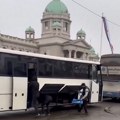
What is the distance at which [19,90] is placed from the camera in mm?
13484

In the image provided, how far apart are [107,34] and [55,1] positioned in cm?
7617

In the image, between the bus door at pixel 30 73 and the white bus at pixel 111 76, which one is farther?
the white bus at pixel 111 76

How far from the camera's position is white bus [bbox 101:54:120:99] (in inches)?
877

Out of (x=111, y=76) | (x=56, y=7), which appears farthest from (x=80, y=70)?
(x=56, y=7)

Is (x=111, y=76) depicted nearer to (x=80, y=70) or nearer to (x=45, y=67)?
(x=80, y=70)

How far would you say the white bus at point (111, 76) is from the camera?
2227cm

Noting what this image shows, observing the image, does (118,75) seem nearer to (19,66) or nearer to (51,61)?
(51,61)

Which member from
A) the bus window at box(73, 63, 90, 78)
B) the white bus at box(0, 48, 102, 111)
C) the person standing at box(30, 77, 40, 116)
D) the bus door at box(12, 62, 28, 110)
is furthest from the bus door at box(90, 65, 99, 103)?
the bus door at box(12, 62, 28, 110)

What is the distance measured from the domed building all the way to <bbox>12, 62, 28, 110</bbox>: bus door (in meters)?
84.9

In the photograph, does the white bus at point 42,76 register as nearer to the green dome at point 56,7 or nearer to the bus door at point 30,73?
the bus door at point 30,73

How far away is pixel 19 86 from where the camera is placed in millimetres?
13508

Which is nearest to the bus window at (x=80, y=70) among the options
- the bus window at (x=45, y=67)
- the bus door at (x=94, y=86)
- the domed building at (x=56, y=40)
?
the bus door at (x=94, y=86)

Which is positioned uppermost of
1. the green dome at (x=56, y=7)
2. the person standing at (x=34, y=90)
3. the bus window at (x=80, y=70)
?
the green dome at (x=56, y=7)

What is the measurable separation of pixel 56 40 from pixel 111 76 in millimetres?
85065
